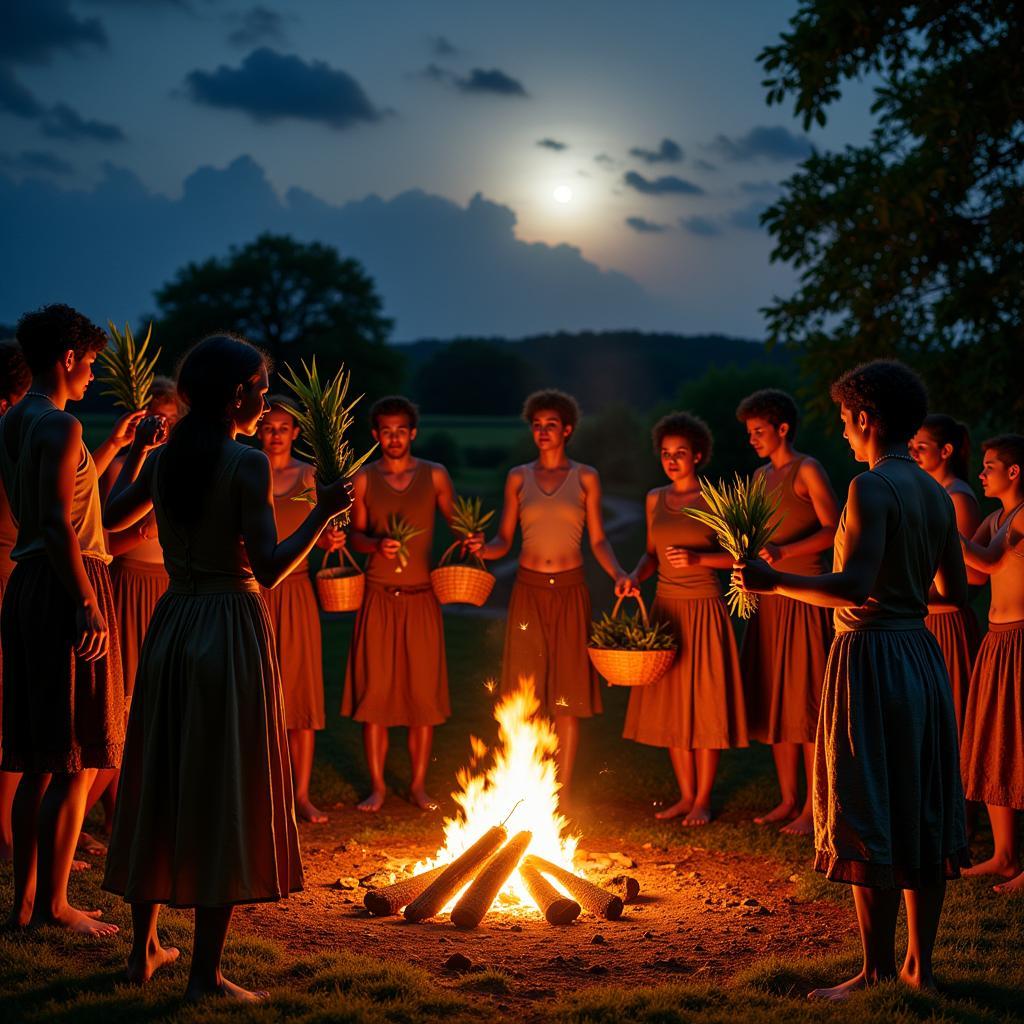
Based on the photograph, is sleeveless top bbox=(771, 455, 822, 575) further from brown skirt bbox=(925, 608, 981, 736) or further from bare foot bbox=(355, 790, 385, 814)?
bare foot bbox=(355, 790, 385, 814)

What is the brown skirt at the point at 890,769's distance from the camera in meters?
4.40

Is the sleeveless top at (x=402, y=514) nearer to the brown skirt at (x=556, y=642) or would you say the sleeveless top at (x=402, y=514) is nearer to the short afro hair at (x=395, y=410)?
the short afro hair at (x=395, y=410)

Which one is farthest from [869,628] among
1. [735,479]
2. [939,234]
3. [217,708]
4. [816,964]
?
[939,234]

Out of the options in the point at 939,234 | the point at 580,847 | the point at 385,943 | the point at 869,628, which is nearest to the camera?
the point at 869,628

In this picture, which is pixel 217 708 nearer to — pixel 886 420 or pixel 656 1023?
pixel 656 1023

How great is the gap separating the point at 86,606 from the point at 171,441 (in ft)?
3.39

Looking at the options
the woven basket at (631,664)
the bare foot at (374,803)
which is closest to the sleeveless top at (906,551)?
the woven basket at (631,664)

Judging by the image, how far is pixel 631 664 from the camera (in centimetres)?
725

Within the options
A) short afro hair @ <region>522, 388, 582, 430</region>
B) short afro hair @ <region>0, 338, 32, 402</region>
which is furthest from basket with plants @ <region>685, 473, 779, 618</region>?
short afro hair @ <region>0, 338, 32, 402</region>

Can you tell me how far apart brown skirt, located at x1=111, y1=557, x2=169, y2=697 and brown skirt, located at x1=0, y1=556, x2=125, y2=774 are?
6.04 ft

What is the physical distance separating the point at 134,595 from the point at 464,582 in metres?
2.09

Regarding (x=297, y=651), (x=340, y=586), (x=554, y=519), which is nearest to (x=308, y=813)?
(x=297, y=651)

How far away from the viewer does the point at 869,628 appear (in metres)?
4.55

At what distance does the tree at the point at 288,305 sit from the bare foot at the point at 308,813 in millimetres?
40699
